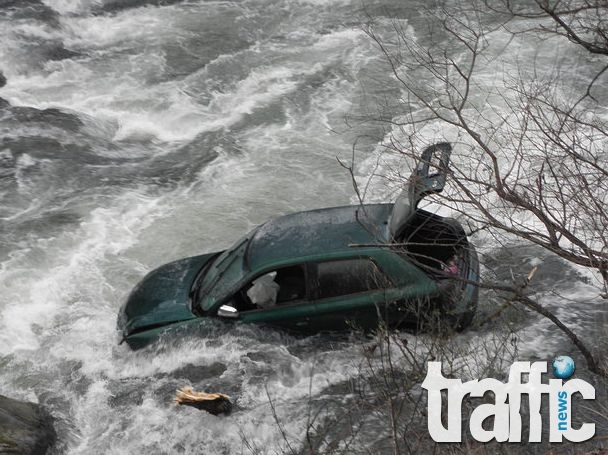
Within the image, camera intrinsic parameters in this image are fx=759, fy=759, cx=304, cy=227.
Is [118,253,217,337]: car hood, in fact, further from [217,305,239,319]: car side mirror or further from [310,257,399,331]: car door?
[310,257,399,331]: car door

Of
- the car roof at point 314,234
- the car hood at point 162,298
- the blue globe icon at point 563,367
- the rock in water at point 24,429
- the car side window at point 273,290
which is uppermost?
the car roof at point 314,234

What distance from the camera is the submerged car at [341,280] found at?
23.1 ft

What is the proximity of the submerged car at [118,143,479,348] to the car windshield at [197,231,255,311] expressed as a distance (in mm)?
14

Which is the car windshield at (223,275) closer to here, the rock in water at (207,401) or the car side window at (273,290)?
the car side window at (273,290)

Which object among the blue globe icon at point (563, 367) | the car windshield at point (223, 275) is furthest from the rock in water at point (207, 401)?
the blue globe icon at point (563, 367)

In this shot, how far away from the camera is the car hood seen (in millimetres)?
7438

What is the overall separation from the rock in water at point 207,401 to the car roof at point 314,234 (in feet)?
4.05

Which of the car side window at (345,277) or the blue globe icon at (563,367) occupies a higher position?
the car side window at (345,277)

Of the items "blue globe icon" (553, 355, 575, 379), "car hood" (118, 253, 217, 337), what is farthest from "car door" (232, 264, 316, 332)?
"blue globe icon" (553, 355, 575, 379)

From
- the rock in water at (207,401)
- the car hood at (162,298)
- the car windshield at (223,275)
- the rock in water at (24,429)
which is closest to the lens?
the rock in water at (24,429)

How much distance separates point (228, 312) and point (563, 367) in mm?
3114

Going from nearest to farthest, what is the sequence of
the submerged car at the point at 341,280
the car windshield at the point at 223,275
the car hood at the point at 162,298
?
the submerged car at the point at 341,280 → the car windshield at the point at 223,275 → the car hood at the point at 162,298

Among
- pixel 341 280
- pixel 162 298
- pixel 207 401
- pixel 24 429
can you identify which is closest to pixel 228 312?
pixel 207 401

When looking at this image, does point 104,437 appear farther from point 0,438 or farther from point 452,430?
point 452,430
